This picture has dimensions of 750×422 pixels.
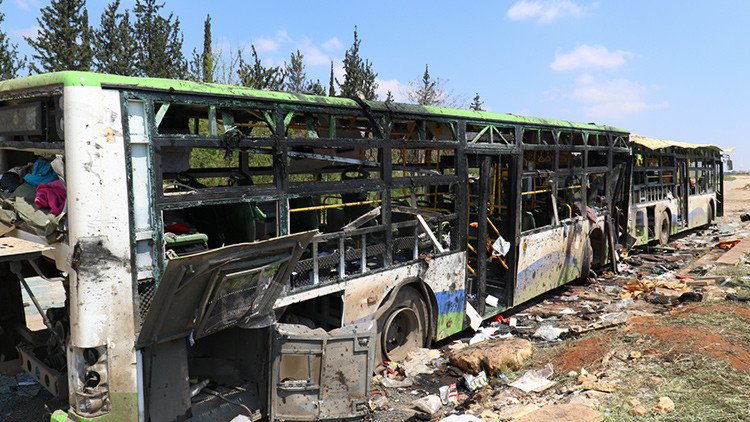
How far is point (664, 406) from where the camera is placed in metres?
4.15

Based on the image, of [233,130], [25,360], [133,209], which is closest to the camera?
[133,209]

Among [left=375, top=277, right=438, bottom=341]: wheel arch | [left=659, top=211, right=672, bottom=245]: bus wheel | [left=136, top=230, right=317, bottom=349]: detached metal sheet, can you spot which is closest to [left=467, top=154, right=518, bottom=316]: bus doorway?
[left=375, top=277, right=438, bottom=341]: wheel arch

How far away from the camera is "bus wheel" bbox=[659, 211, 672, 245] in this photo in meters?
13.2

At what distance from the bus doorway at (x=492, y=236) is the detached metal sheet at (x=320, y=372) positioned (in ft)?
9.23

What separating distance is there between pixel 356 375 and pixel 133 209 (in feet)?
7.43

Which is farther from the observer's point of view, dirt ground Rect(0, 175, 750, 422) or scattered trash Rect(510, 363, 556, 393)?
scattered trash Rect(510, 363, 556, 393)

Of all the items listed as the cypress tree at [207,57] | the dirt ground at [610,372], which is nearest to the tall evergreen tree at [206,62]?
the cypress tree at [207,57]

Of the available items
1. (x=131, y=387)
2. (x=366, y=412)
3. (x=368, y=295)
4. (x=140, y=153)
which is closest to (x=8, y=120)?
(x=140, y=153)

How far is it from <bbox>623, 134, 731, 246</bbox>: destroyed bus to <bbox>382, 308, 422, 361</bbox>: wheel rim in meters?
7.10

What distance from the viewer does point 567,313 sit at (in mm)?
8094

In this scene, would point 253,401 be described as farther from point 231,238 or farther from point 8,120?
point 8,120

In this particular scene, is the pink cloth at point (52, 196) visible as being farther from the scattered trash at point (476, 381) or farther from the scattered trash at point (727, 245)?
the scattered trash at point (727, 245)

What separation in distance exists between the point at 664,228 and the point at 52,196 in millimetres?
13809

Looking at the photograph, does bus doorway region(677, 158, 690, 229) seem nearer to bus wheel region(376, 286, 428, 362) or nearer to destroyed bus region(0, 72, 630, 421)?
destroyed bus region(0, 72, 630, 421)
